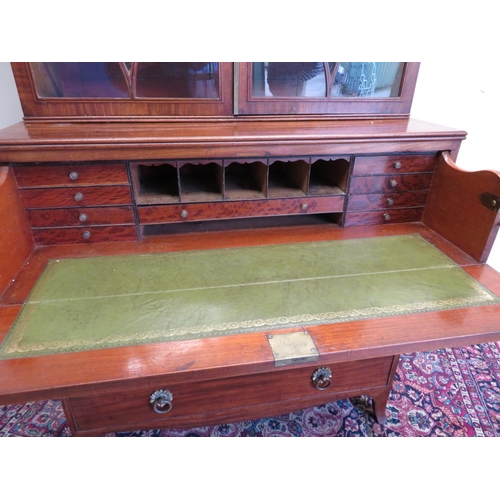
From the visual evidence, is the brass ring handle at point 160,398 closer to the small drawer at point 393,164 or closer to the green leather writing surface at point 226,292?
the green leather writing surface at point 226,292

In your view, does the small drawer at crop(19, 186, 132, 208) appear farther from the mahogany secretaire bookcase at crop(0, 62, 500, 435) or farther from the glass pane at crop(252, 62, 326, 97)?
the glass pane at crop(252, 62, 326, 97)

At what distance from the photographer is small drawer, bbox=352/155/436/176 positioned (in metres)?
1.36

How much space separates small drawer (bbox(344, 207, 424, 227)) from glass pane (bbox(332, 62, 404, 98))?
1.60ft

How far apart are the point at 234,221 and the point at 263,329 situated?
635 mm

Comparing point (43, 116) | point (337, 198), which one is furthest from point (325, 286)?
point (43, 116)

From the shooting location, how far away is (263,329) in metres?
0.91

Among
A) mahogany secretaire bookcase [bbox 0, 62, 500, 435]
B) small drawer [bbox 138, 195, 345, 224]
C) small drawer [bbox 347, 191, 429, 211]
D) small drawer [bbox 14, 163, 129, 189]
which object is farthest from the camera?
small drawer [bbox 347, 191, 429, 211]

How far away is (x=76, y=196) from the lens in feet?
3.98

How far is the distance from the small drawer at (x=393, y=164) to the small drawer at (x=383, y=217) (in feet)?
0.54

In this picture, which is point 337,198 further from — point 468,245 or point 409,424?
point 409,424

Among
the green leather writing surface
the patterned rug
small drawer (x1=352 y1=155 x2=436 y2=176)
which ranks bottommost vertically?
the patterned rug

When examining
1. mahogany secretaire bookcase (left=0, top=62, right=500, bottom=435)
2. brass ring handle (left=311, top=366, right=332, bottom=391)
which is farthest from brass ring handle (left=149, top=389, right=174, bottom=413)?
brass ring handle (left=311, top=366, right=332, bottom=391)

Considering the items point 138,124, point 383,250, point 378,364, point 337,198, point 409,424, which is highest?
point 138,124

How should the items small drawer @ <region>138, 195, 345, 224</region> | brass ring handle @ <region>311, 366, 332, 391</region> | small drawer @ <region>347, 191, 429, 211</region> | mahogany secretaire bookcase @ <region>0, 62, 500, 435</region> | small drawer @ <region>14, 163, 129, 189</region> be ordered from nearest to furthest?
mahogany secretaire bookcase @ <region>0, 62, 500, 435</region> → brass ring handle @ <region>311, 366, 332, 391</region> → small drawer @ <region>14, 163, 129, 189</region> → small drawer @ <region>138, 195, 345, 224</region> → small drawer @ <region>347, 191, 429, 211</region>
